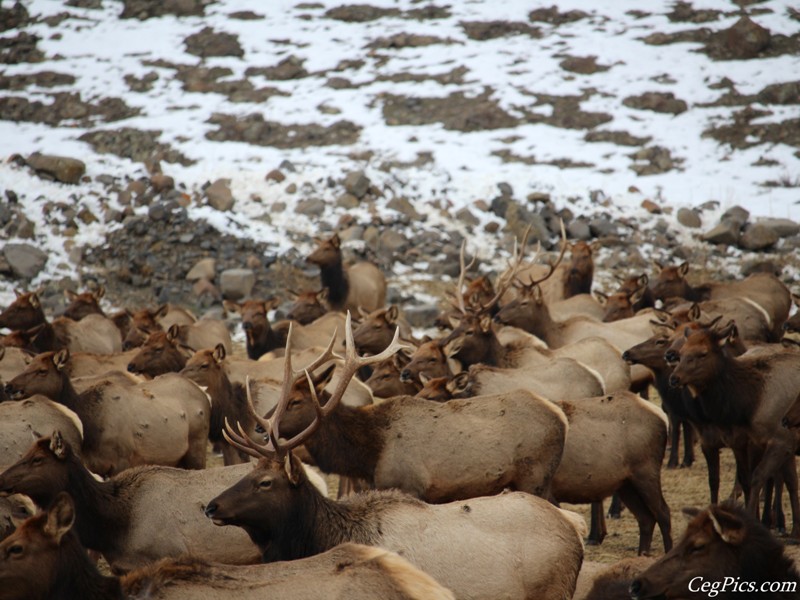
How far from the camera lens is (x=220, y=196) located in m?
23.7

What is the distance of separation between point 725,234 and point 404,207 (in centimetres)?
723

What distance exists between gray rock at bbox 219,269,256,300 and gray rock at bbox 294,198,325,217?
12.0 feet

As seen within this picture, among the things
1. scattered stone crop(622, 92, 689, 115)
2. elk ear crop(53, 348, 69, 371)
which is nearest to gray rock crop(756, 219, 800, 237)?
scattered stone crop(622, 92, 689, 115)

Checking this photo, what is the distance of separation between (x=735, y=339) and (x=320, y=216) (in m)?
14.3

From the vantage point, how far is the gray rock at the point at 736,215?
73.0 ft

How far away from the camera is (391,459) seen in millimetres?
7520

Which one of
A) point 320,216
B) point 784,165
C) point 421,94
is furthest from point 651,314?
point 421,94

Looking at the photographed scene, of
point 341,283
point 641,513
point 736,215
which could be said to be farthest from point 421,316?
point 736,215

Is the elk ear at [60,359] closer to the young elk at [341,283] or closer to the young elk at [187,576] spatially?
the young elk at [187,576]

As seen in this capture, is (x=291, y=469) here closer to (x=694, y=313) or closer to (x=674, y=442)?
(x=674, y=442)

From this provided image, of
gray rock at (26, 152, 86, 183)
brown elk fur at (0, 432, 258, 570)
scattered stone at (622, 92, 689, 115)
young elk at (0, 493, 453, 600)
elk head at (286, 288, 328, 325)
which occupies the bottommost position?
scattered stone at (622, 92, 689, 115)

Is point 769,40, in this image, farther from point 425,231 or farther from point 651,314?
point 651,314

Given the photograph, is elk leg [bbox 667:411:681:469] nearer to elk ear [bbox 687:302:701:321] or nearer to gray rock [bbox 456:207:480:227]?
elk ear [bbox 687:302:701:321]

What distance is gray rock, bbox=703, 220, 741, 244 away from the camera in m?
21.8
